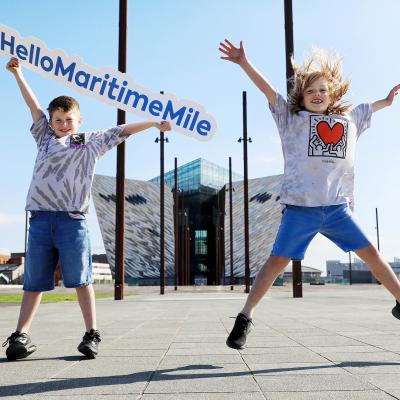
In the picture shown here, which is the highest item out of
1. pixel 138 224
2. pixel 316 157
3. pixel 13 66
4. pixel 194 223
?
pixel 194 223

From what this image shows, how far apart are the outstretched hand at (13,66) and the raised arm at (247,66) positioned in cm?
152

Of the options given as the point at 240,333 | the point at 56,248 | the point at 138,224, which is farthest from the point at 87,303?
the point at 138,224

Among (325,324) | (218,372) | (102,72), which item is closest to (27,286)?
(218,372)

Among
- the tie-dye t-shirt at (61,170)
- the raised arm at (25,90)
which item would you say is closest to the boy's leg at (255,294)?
the tie-dye t-shirt at (61,170)

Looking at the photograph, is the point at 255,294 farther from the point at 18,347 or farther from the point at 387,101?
the point at 387,101

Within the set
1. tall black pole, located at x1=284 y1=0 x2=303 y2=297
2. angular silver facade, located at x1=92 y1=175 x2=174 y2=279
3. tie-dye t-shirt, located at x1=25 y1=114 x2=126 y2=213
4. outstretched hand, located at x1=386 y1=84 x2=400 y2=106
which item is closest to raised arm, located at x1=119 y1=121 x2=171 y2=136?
tie-dye t-shirt, located at x1=25 y1=114 x2=126 y2=213

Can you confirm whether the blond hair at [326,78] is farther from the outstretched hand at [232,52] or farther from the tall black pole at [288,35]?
the tall black pole at [288,35]

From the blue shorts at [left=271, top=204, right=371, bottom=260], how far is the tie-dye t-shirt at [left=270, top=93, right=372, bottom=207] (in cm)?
5

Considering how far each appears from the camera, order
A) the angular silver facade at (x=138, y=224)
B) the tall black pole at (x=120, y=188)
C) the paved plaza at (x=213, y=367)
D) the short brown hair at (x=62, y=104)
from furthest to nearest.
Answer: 1. the angular silver facade at (x=138, y=224)
2. the tall black pole at (x=120, y=188)
3. the short brown hair at (x=62, y=104)
4. the paved plaza at (x=213, y=367)

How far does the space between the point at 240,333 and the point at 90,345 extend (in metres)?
0.93

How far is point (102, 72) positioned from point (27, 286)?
5.99 feet

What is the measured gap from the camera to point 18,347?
3273 mm

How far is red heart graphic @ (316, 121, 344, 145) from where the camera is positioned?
11.0 ft

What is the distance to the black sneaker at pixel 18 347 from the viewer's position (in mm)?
3262
